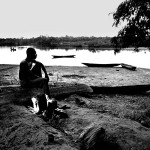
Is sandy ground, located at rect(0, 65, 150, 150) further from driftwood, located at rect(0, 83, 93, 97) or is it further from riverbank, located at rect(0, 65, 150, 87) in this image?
riverbank, located at rect(0, 65, 150, 87)

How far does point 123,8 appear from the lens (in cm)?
1534

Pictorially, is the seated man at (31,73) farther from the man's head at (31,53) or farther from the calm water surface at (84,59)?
the calm water surface at (84,59)

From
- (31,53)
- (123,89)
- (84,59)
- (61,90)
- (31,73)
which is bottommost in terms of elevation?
(84,59)

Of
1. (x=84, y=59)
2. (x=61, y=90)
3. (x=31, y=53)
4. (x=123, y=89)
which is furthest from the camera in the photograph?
(x=84, y=59)

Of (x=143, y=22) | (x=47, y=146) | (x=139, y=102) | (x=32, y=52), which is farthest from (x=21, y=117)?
(x=143, y=22)

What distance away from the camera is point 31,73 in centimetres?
760

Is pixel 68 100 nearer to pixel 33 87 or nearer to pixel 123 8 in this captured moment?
pixel 33 87

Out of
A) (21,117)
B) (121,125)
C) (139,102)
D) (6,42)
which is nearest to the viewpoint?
(121,125)

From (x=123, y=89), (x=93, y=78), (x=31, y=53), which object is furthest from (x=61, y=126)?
(x=93, y=78)

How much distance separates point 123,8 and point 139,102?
7.99 metres

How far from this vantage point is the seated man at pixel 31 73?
7.27m

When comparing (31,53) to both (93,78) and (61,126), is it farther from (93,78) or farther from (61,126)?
(93,78)

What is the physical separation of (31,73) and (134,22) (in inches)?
377

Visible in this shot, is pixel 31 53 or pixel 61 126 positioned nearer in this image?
pixel 61 126
